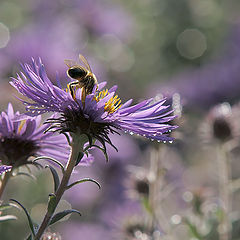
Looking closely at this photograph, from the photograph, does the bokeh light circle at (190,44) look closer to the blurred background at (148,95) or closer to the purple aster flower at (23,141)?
the blurred background at (148,95)

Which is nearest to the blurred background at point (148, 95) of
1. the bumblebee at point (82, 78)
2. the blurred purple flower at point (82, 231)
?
the blurred purple flower at point (82, 231)

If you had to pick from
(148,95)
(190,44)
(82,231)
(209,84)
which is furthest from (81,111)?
(190,44)

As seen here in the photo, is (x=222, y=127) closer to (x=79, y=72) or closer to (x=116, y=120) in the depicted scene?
(x=79, y=72)

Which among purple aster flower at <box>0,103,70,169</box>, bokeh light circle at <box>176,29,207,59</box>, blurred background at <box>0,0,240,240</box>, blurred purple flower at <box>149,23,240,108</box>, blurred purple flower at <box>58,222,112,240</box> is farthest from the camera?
bokeh light circle at <box>176,29,207,59</box>

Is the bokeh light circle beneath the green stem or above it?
above

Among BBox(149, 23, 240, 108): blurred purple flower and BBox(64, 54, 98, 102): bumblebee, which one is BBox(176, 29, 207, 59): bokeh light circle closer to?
BBox(149, 23, 240, 108): blurred purple flower

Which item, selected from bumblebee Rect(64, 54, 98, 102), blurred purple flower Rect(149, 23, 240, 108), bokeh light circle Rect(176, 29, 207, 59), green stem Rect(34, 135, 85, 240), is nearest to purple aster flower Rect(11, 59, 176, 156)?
green stem Rect(34, 135, 85, 240)

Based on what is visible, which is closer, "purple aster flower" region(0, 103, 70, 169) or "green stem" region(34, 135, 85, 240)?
"green stem" region(34, 135, 85, 240)

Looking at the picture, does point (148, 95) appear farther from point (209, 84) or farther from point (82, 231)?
point (82, 231)
